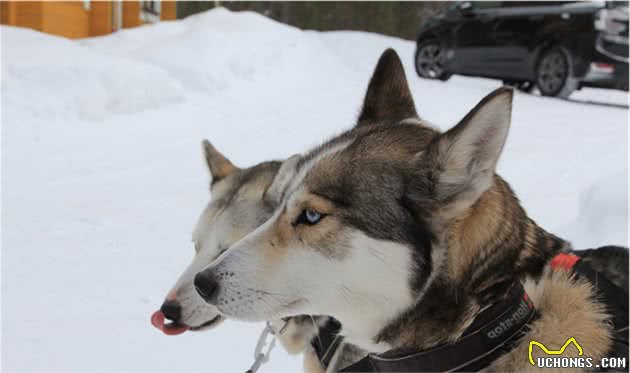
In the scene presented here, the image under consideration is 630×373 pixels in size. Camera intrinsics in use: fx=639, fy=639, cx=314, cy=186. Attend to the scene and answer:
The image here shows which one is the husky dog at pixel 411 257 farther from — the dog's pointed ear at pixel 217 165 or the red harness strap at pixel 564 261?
the dog's pointed ear at pixel 217 165

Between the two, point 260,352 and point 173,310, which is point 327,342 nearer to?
point 260,352

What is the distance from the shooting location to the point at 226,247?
2641 mm

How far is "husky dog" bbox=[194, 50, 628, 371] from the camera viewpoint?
177 centimetres

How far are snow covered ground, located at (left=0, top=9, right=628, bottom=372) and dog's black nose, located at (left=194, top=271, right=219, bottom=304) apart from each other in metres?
1.26

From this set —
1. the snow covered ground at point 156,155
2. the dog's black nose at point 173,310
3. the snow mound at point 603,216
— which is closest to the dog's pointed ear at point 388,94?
Answer: the dog's black nose at point 173,310

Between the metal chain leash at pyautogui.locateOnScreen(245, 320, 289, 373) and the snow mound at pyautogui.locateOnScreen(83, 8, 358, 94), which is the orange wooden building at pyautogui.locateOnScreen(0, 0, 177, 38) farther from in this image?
the metal chain leash at pyautogui.locateOnScreen(245, 320, 289, 373)

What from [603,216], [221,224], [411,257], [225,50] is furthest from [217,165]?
[225,50]

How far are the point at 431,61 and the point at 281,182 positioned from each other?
10954 millimetres

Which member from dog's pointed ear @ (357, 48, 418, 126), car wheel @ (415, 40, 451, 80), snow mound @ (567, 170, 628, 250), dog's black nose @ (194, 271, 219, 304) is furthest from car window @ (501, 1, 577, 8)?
dog's black nose @ (194, 271, 219, 304)

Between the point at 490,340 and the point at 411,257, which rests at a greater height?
the point at 411,257

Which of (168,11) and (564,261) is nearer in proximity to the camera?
(564,261)

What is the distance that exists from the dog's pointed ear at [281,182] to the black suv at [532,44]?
8221mm

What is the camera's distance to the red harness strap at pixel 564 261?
1.88 meters

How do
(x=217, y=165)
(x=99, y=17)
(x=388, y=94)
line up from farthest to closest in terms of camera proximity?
(x=99, y=17), (x=217, y=165), (x=388, y=94)
